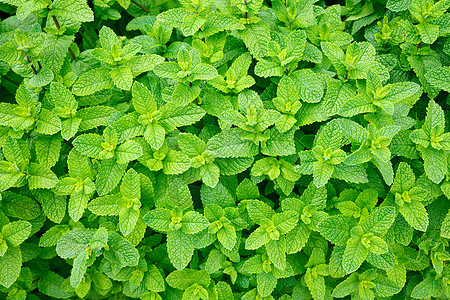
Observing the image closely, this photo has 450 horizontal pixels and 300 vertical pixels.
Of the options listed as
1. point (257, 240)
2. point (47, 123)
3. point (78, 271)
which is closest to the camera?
point (78, 271)

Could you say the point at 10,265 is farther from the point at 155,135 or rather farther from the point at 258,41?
the point at 258,41

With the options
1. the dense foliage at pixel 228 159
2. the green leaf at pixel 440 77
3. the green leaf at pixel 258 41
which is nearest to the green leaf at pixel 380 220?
the dense foliage at pixel 228 159

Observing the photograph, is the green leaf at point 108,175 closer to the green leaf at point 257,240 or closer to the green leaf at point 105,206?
the green leaf at point 105,206

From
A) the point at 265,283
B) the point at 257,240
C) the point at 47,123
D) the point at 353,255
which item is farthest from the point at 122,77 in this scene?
the point at 353,255

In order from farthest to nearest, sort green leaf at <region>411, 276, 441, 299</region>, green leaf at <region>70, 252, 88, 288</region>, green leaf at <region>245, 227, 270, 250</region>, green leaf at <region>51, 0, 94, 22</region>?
green leaf at <region>411, 276, 441, 299</region> → green leaf at <region>51, 0, 94, 22</region> → green leaf at <region>245, 227, 270, 250</region> → green leaf at <region>70, 252, 88, 288</region>

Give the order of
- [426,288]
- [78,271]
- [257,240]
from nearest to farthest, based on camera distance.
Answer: [78,271] → [257,240] → [426,288]

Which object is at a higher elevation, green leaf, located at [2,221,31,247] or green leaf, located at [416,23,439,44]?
green leaf, located at [416,23,439,44]

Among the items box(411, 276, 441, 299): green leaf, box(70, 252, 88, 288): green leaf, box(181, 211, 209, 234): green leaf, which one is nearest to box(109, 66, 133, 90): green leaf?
box(181, 211, 209, 234): green leaf

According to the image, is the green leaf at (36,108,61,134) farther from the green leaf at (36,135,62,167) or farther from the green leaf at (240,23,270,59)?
the green leaf at (240,23,270,59)

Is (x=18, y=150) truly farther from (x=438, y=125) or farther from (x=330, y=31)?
(x=438, y=125)
